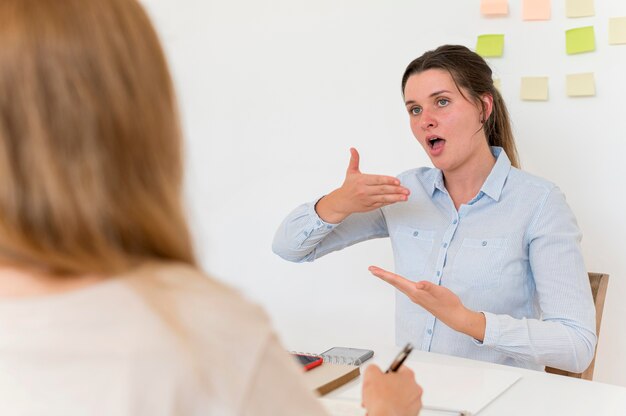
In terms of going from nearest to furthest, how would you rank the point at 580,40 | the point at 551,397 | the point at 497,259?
the point at 551,397 < the point at 497,259 < the point at 580,40

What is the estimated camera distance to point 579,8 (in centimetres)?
224

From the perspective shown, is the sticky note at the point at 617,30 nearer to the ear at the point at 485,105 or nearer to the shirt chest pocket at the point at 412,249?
the ear at the point at 485,105

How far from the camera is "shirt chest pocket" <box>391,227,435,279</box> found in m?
2.00

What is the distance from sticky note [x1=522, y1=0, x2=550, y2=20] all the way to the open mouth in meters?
0.57

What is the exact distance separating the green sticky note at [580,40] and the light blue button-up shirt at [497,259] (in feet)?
1.47

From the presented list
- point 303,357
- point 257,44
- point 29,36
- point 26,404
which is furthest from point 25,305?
point 257,44

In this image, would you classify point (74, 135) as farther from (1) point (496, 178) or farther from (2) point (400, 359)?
(1) point (496, 178)

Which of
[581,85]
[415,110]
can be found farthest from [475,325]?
[581,85]

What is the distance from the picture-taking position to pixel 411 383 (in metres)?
1.07

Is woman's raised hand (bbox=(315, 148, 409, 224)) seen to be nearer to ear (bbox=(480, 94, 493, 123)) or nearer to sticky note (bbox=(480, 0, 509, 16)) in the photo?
ear (bbox=(480, 94, 493, 123))

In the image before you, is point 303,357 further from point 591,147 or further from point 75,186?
point 591,147

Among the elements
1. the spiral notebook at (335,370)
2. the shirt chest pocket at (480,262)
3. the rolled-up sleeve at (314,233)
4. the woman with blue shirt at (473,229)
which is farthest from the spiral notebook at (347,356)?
the rolled-up sleeve at (314,233)

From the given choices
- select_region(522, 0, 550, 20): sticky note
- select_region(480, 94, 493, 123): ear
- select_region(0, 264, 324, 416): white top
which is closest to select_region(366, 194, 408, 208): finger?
select_region(480, 94, 493, 123): ear

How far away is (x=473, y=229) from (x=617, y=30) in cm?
74
